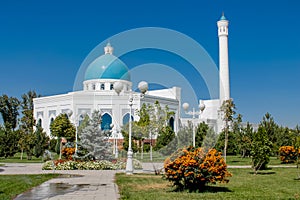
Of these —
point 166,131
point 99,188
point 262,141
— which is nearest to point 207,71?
point 262,141

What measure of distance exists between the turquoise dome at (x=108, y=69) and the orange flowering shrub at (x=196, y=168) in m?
40.4

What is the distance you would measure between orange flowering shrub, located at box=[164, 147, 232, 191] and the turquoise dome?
132 ft

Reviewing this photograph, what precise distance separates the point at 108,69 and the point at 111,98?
579cm

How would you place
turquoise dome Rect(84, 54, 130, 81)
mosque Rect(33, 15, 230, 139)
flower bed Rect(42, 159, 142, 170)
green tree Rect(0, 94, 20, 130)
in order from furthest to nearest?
green tree Rect(0, 94, 20, 130), turquoise dome Rect(84, 54, 130, 81), mosque Rect(33, 15, 230, 139), flower bed Rect(42, 159, 142, 170)

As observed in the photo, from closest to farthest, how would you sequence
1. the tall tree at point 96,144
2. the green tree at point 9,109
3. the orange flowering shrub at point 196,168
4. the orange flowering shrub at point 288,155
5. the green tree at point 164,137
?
the orange flowering shrub at point 196,168, the tall tree at point 96,144, the orange flowering shrub at point 288,155, the green tree at point 164,137, the green tree at point 9,109

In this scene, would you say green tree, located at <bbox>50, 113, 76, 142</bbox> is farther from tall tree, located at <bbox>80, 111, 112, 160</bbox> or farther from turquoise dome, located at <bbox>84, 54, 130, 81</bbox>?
turquoise dome, located at <bbox>84, 54, 130, 81</bbox>

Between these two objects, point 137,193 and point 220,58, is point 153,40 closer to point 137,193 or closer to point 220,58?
point 137,193

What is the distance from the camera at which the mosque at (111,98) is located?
46.7 m

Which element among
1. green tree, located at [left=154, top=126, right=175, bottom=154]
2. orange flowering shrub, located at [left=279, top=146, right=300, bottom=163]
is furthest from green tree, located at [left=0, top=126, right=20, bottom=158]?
orange flowering shrub, located at [left=279, top=146, right=300, bottom=163]

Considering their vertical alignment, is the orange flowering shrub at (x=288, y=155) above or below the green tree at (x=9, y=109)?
below

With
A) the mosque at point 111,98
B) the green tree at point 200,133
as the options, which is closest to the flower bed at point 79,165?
the green tree at point 200,133

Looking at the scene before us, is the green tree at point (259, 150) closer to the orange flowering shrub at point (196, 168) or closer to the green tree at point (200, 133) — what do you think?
the orange flowering shrub at point (196, 168)

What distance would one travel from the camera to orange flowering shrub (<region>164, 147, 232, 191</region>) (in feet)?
31.1

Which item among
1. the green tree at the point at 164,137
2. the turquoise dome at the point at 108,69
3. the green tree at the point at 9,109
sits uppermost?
the turquoise dome at the point at 108,69
